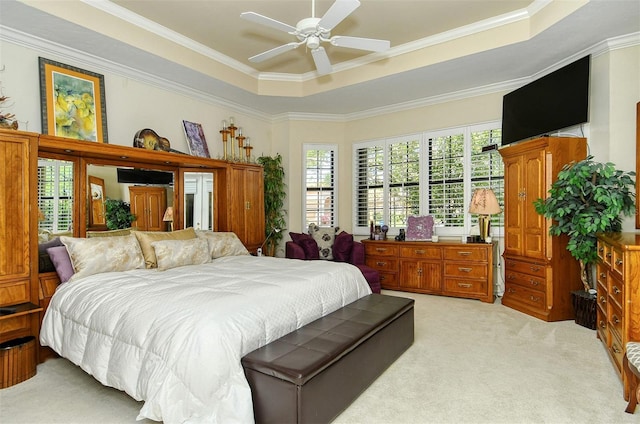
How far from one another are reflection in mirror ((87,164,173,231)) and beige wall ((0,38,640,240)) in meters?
0.42

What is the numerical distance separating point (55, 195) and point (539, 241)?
17.1 ft

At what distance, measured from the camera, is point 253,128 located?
610cm

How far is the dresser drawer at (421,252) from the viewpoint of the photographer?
5.06m

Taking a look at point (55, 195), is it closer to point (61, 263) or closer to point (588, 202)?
point (61, 263)

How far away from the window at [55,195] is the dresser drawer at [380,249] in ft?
13.1

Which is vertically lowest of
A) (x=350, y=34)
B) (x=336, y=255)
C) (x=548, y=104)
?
(x=336, y=255)

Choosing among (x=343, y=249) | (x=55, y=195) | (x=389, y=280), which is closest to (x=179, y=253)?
(x=55, y=195)

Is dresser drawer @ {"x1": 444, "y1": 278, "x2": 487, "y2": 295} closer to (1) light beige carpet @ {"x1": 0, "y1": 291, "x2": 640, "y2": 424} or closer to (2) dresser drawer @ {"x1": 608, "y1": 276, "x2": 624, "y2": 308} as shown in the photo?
(1) light beige carpet @ {"x1": 0, "y1": 291, "x2": 640, "y2": 424}

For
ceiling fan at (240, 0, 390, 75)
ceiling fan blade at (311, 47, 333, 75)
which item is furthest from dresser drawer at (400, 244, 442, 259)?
ceiling fan at (240, 0, 390, 75)

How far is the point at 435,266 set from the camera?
5074 mm

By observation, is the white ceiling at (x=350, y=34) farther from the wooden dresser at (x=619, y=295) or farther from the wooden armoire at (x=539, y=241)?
the wooden dresser at (x=619, y=295)

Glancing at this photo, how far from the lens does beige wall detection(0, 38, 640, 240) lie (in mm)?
3426

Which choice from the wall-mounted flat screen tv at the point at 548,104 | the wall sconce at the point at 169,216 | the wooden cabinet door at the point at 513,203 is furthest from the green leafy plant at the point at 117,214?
the wall-mounted flat screen tv at the point at 548,104

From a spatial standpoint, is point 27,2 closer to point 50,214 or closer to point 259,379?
point 50,214
